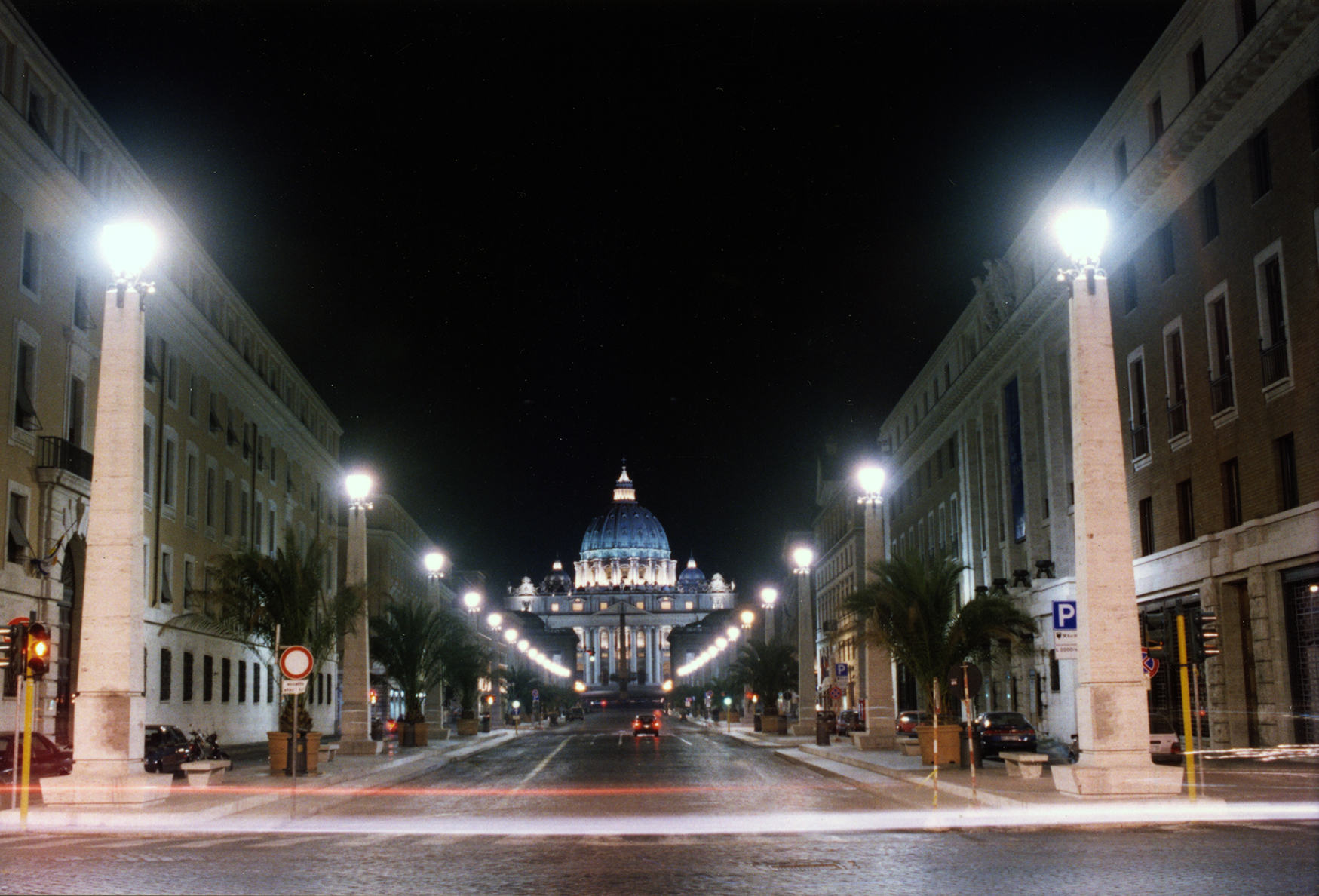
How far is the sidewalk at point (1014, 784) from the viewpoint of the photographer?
68.4ft

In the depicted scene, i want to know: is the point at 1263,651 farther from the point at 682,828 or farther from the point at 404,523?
the point at 404,523

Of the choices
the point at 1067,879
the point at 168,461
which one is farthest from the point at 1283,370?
the point at 168,461

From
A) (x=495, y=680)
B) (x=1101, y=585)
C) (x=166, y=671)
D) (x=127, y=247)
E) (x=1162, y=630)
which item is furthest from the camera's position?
(x=495, y=680)

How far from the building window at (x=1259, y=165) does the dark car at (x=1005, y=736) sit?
600 inches

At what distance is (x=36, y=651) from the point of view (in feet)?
66.1

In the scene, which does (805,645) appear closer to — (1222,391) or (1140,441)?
(1140,441)

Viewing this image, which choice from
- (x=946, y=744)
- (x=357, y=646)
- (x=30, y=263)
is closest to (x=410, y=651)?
(x=357, y=646)

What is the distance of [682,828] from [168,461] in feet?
115

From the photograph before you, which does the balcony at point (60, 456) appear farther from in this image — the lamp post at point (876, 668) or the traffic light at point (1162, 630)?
the traffic light at point (1162, 630)

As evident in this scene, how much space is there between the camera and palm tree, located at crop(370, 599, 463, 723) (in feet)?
172

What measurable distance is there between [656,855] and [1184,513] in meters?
26.0

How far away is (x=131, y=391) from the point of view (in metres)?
22.9

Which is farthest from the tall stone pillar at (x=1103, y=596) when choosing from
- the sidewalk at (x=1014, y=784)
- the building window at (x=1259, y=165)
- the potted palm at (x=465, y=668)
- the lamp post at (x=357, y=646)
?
the potted palm at (x=465, y=668)

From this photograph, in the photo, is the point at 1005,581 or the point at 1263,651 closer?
the point at 1263,651
